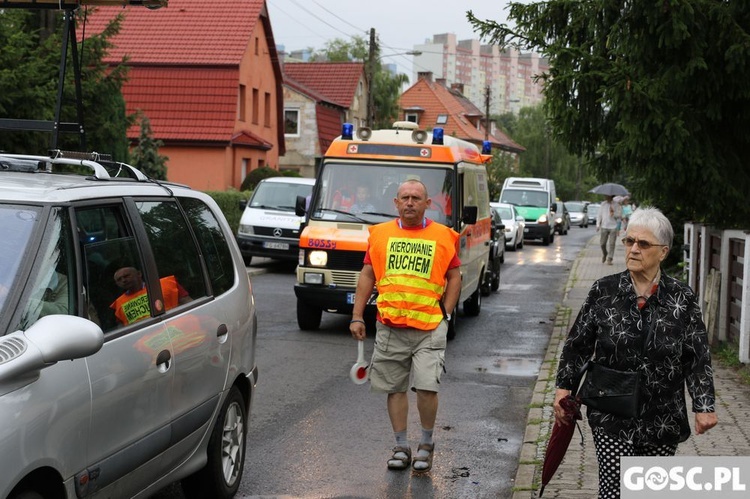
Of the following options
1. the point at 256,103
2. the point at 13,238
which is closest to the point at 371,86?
the point at 256,103

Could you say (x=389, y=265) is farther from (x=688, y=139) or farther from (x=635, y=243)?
(x=688, y=139)

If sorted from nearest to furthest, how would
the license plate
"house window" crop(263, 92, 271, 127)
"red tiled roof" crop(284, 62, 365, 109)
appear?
the license plate
"house window" crop(263, 92, 271, 127)
"red tiled roof" crop(284, 62, 365, 109)

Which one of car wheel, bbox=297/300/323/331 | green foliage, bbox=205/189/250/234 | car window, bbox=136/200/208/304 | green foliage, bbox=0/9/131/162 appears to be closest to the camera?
car window, bbox=136/200/208/304

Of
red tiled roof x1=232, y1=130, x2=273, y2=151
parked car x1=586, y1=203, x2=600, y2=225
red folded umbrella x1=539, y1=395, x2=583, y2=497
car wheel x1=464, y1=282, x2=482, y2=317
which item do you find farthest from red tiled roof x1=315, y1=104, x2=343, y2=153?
red folded umbrella x1=539, y1=395, x2=583, y2=497

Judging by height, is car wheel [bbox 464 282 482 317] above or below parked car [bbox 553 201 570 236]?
above

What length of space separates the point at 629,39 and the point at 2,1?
648 centimetres

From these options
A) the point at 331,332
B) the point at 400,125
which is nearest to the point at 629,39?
the point at 400,125

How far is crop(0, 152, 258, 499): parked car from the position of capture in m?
3.82

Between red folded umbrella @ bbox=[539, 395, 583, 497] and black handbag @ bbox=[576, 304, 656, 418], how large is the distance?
112 mm

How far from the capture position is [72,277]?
14.5 ft

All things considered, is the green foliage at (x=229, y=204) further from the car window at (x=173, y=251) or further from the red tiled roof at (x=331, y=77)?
the red tiled roof at (x=331, y=77)

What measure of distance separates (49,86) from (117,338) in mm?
14596

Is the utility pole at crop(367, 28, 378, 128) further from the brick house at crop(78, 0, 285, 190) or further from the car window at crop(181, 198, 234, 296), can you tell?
the car window at crop(181, 198, 234, 296)

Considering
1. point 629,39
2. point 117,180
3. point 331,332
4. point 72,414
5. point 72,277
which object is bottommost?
point 331,332
